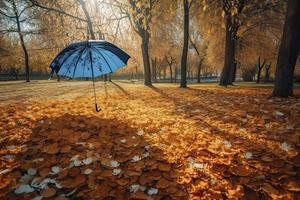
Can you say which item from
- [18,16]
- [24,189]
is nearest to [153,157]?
[24,189]

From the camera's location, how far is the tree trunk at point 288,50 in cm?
634

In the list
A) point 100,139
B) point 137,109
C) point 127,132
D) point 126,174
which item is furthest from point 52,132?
point 137,109

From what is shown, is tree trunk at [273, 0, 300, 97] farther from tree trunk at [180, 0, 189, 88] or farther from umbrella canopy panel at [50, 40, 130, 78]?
tree trunk at [180, 0, 189, 88]

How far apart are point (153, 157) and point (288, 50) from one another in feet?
20.1

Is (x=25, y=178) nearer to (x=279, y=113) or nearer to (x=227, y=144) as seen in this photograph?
(x=227, y=144)

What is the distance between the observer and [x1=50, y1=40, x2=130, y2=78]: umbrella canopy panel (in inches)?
200

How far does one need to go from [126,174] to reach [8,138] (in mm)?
2513

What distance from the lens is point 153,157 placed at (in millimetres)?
3059

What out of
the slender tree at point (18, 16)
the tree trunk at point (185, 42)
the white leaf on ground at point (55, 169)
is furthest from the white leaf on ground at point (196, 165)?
the slender tree at point (18, 16)

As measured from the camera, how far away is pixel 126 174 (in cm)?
265

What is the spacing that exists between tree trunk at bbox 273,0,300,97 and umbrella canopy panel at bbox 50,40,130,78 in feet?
16.8

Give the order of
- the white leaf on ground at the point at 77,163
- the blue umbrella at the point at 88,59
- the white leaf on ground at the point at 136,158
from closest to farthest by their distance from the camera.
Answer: the white leaf on ground at the point at 77,163, the white leaf on ground at the point at 136,158, the blue umbrella at the point at 88,59

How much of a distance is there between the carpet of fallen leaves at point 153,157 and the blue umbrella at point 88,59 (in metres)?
1.38

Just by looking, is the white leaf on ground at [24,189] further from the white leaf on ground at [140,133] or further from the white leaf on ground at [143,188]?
the white leaf on ground at [140,133]
